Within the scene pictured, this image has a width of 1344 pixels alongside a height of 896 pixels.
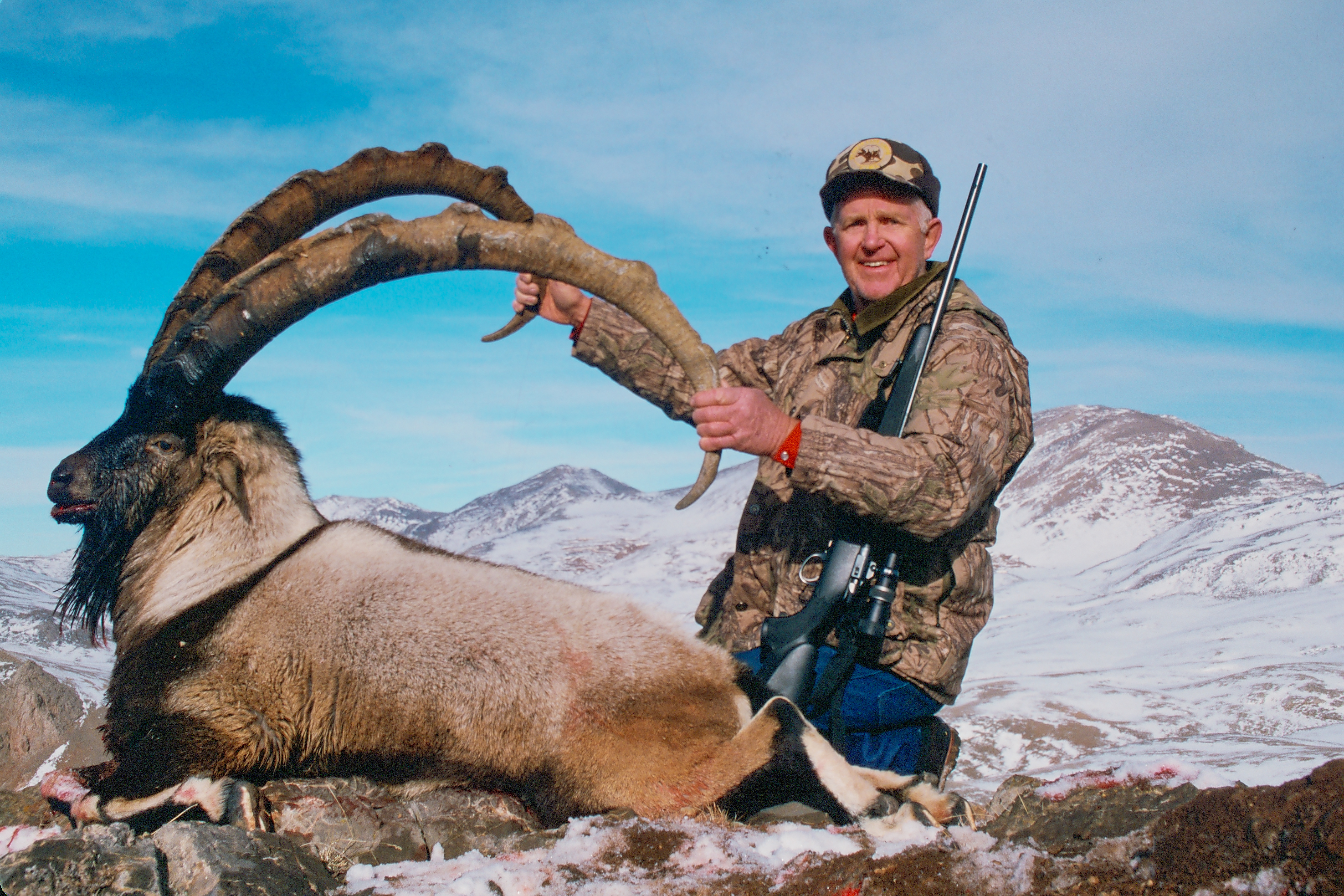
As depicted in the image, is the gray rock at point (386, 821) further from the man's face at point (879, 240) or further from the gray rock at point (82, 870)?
the man's face at point (879, 240)

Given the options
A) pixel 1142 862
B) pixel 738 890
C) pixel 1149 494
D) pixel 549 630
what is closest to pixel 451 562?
pixel 549 630

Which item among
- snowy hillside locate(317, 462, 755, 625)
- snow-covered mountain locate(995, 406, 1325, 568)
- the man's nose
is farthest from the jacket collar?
snow-covered mountain locate(995, 406, 1325, 568)

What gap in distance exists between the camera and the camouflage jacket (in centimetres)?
375

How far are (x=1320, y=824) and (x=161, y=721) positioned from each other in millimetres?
3657

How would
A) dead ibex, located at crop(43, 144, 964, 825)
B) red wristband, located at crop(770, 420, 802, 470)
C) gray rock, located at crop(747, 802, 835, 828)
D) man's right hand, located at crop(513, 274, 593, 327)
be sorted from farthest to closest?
man's right hand, located at crop(513, 274, 593, 327) → red wristband, located at crop(770, 420, 802, 470) → dead ibex, located at crop(43, 144, 964, 825) → gray rock, located at crop(747, 802, 835, 828)

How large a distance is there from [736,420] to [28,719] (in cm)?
612

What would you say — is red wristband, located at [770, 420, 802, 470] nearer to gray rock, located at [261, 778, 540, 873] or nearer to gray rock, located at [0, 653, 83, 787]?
gray rock, located at [261, 778, 540, 873]

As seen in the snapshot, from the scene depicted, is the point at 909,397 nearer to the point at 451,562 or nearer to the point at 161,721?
the point at 451,562

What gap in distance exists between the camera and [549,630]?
352 cm

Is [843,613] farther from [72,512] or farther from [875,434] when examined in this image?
[72,512]

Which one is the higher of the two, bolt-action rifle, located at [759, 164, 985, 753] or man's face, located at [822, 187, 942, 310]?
man's face, located at [822, 187, 942, 310]

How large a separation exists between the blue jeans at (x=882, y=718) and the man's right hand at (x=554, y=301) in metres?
2.26

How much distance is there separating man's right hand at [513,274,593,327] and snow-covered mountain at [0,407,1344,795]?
167 centimetres

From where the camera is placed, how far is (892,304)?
466cm
